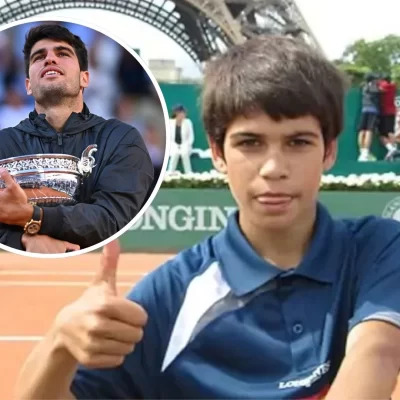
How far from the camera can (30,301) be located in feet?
10.2

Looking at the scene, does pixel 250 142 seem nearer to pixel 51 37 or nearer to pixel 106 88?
pixel 106 88

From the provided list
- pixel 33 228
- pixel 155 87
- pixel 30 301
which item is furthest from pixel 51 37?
pixel 30 301

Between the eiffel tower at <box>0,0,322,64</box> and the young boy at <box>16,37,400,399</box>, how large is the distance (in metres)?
0.19

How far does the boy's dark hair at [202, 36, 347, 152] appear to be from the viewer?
1.02 m

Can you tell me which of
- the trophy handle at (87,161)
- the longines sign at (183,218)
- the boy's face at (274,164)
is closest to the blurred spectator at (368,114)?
the longines sign at (183,218)

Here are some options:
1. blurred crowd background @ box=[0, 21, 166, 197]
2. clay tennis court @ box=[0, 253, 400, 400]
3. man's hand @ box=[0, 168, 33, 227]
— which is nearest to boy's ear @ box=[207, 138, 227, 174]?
blurred crowd background @ box=[0, 21, 166, 197]

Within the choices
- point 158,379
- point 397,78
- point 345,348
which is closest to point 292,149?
point 345,348

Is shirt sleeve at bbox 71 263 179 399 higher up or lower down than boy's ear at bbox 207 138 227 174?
lower down

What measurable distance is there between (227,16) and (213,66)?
0.73 metres

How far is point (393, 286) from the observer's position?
3.23ft

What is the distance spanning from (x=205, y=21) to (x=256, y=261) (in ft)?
3.66

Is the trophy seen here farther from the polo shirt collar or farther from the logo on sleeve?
the logo on sleeve

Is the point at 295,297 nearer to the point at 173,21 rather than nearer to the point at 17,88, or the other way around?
the point at 17,88

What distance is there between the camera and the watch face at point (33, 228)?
46.0 inches
